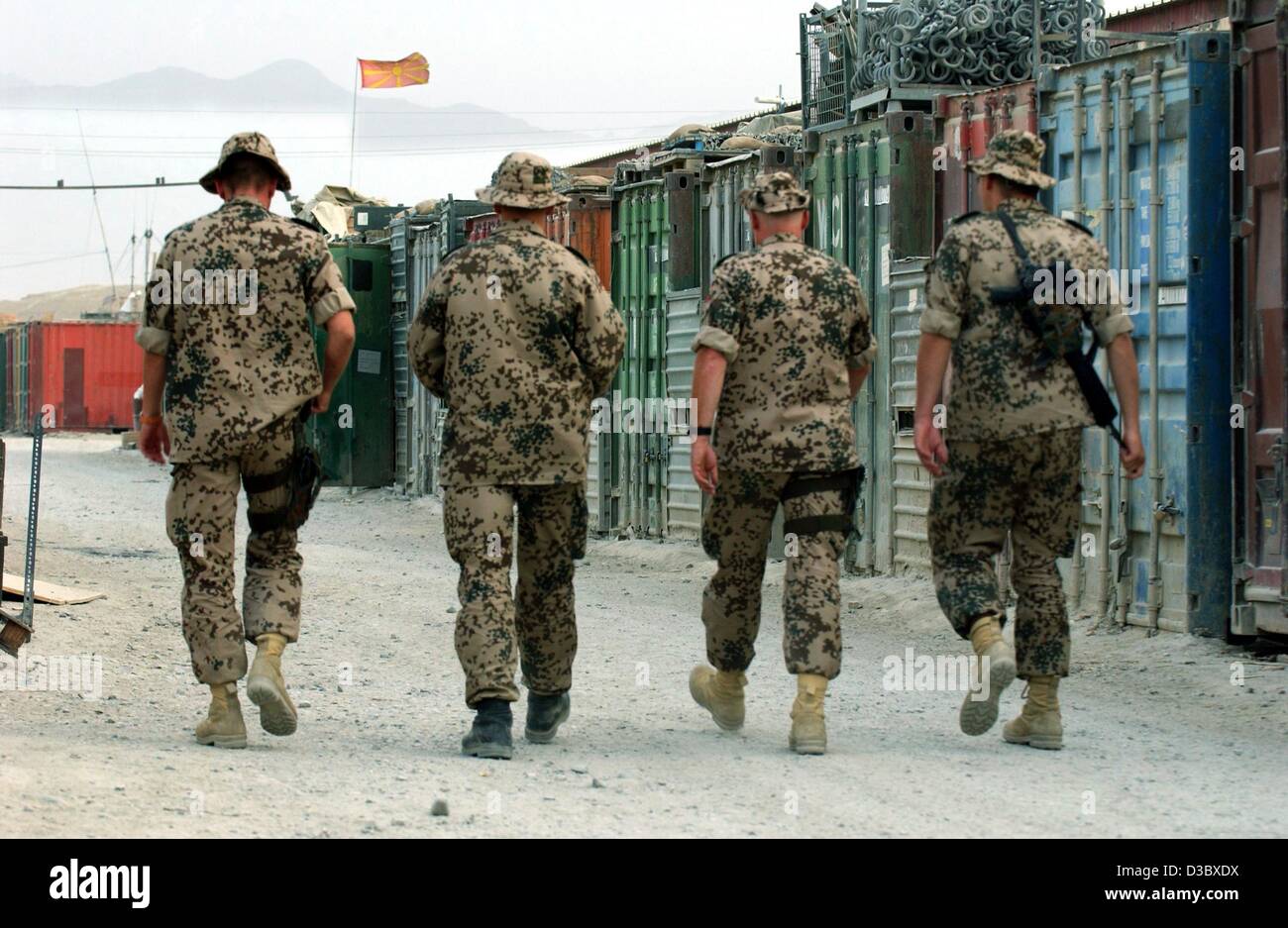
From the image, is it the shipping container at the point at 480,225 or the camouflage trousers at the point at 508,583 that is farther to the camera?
the shipping container at the point at 480,225

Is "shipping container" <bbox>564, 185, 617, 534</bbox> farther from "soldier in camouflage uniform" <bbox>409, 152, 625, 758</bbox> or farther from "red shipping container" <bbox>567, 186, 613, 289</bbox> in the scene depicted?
"soldier in camouflage uniform" <bbox>409, 152, 625, 758</bbox>

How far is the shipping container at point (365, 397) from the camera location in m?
21.1

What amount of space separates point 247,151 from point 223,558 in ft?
4.47

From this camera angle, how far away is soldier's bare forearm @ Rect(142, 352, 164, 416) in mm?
6250

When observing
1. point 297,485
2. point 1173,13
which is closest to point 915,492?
point 297,485

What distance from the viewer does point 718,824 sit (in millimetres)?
5027

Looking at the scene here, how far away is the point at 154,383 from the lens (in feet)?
20.6

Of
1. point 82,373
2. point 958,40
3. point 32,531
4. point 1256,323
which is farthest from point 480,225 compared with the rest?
point 82,373

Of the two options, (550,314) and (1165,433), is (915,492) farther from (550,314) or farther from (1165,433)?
(550,314)

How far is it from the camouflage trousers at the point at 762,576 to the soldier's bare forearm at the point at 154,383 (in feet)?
6.18

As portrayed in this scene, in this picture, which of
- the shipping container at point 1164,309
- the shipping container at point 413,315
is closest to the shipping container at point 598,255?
the shipping container at point 413,315

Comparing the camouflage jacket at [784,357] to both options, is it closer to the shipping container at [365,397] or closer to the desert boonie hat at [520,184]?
the desert boonie hat at [520,184]
